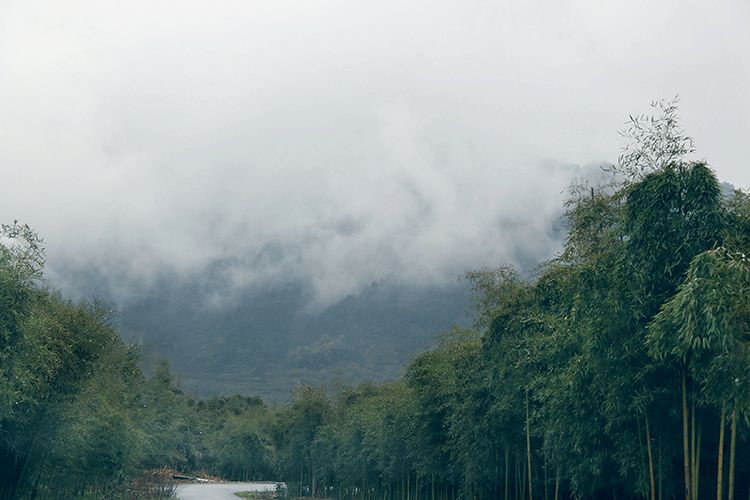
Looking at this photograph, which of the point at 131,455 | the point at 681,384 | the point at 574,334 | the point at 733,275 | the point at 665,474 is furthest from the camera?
the point at 131,455

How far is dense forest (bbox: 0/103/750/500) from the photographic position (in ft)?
48.8

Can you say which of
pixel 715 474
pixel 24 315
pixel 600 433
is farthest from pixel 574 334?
pixel 24 315

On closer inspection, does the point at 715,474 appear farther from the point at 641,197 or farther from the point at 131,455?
the point at 131,455

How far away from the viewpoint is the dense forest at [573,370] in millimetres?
14867

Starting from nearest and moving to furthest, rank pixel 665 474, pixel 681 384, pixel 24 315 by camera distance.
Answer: pixel 681 384 < pixel 665 474 < pixel 24 315

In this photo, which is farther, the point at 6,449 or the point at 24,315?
the point at 6,449

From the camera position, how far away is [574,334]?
20.5 m

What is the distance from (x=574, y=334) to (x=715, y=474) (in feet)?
18.9

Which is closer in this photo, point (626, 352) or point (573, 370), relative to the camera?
point (626, 352)

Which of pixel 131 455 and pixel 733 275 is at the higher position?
pixel 733 275

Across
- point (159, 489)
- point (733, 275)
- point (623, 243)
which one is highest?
point (623, 243)

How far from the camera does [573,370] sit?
64.3 feet

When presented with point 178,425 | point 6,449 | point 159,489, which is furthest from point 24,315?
point 178,425

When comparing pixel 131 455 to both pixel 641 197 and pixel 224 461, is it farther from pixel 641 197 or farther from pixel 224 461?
pixel 224 461
